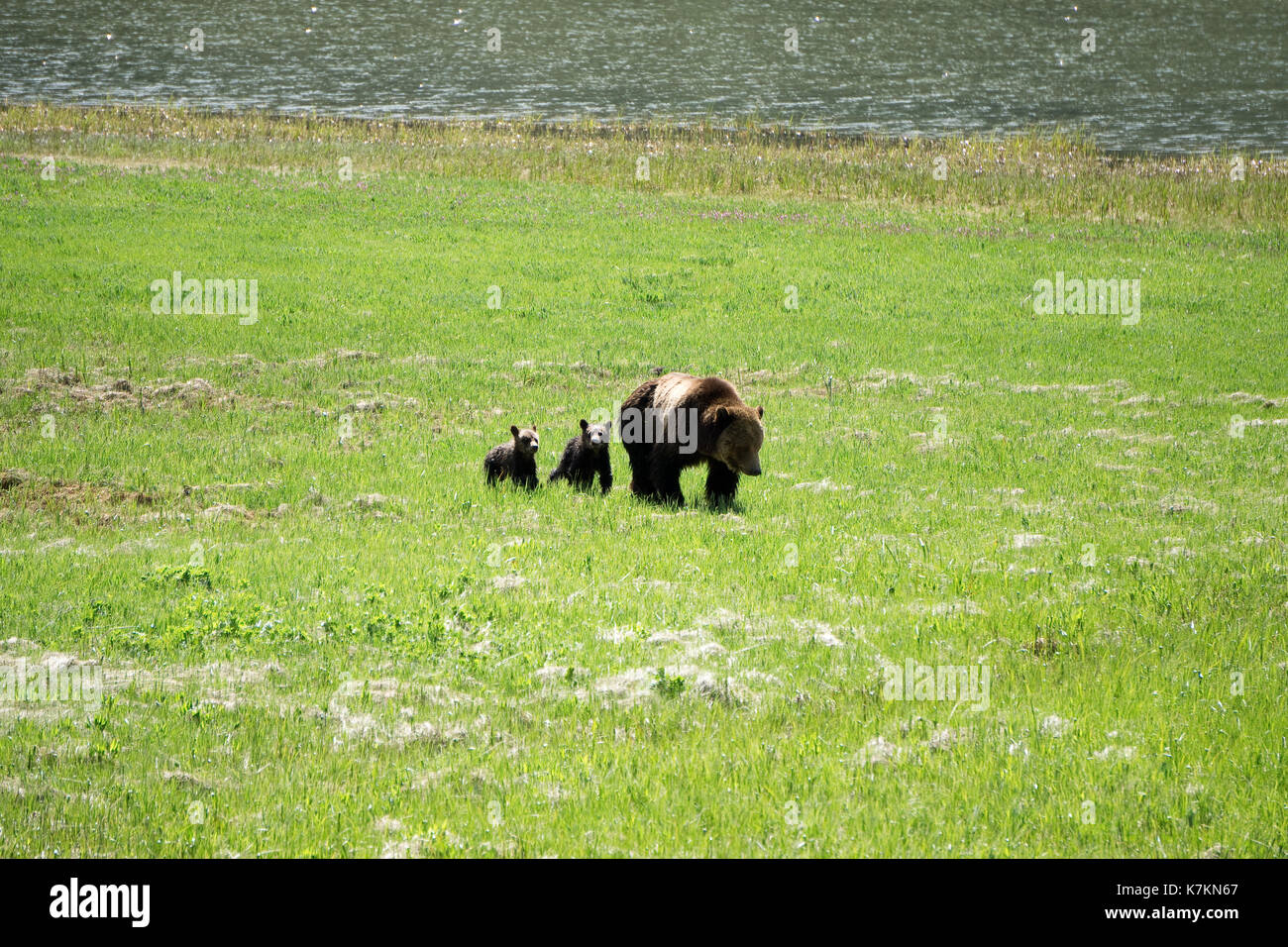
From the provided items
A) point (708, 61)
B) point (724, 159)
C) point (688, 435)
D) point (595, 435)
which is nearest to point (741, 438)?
point (688, 435)

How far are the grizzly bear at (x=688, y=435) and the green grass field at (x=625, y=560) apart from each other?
1.55 feet

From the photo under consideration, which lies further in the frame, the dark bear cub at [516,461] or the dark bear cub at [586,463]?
the dark bear cub at [586,463]

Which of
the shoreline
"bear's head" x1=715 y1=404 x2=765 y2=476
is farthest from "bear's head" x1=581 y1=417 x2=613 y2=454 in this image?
the shoreline

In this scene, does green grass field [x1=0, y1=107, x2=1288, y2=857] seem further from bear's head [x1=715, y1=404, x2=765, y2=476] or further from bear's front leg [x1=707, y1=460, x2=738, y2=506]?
bear's head [x1=715, y1=404, x2=765, y2=476]

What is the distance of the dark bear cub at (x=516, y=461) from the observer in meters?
14.9

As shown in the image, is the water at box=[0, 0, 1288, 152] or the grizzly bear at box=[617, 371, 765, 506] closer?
the grizzly bear at box=[617, 371, 765, 506]

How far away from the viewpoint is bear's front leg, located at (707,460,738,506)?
14586 millimetres

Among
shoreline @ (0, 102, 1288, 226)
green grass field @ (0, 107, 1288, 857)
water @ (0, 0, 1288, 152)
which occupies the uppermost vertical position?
water @ (0, 0, 1288, 152)

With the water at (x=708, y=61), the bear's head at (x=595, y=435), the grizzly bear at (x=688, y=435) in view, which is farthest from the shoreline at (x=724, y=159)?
the bear's head at (x=595, y=435)

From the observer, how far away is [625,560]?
1192 centimetres

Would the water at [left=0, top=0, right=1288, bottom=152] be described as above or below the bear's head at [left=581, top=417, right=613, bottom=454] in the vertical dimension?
above

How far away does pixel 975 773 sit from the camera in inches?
289

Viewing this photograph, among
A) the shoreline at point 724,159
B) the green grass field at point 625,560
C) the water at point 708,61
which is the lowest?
the green grass field at point 625,560

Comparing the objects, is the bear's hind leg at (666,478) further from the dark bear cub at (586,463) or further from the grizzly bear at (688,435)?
the dark bear cub at (586,463)
